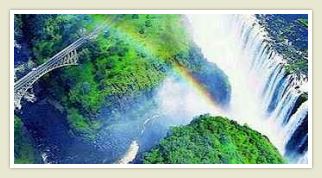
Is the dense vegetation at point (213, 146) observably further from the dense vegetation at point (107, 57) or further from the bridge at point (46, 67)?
the bridge at point (46, 67)

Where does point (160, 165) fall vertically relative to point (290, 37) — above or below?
below

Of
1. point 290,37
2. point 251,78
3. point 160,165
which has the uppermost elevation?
point 290,37

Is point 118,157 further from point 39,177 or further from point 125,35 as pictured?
point 125,35

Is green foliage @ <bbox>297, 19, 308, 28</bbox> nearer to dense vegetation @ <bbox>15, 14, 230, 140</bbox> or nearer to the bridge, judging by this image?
dense vegetation @ <bbox>15, 14, 230, 140</bbox>

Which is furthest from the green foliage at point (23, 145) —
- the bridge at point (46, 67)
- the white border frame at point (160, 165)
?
the bridge at point (46, 67)

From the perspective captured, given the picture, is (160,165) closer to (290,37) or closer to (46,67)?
(46,67)

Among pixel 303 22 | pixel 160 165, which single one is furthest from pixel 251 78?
pixel 160 165
